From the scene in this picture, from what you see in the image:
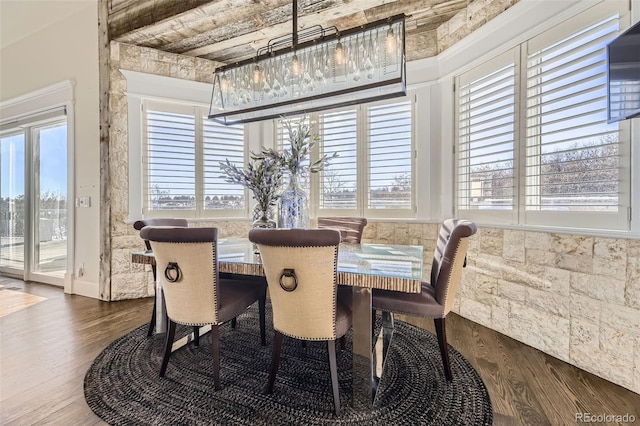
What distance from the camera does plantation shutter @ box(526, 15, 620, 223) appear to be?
6.70 ft

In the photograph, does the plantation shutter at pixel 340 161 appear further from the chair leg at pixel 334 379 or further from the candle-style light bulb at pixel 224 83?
the chair leg at pixel 334 379

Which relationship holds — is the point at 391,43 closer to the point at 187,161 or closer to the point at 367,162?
the point at 367,162

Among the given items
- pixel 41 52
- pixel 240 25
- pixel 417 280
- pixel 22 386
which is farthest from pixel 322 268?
pixel 41 52

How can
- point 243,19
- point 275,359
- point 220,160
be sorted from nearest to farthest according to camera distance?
1. point 275,359
2. point 243,19
3. point 220,160

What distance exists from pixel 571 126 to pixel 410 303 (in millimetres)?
1697

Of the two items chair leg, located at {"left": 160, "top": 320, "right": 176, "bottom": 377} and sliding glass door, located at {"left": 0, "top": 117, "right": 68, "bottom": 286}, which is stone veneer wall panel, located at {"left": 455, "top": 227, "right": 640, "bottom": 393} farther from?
sliding glass door, located at {"left": 0, "top": 117, "right": 68, "bottom": 286}

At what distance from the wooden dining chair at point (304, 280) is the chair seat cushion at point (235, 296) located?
41 cm

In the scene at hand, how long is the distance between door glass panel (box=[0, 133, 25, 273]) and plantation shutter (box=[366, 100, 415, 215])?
5059mm

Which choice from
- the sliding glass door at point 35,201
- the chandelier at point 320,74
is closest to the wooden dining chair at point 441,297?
the chandelier at point 320,74

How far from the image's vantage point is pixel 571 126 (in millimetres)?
2225

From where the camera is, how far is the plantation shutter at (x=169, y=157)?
3840 mm

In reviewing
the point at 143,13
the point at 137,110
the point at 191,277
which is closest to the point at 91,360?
the point at 191,277

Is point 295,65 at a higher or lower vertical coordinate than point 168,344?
higher

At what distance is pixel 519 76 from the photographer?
2.62 meters
